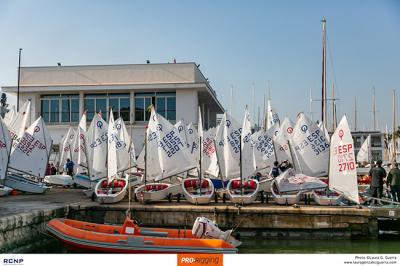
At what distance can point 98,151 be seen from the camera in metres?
18.4

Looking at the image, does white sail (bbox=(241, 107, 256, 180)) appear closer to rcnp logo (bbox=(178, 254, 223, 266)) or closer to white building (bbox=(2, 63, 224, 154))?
rcnp logo (bbox=(178, 254, 223, 266))

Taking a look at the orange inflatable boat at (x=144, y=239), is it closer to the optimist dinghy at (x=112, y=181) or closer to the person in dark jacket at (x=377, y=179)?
the optimist dinghy at (x=112, y=181)

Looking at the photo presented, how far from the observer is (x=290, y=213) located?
45.3ft

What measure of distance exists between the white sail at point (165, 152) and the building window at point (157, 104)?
43.1 feet

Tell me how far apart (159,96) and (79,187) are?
10.0m

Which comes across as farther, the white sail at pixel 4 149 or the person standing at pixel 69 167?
the person standing at pixel 69 167

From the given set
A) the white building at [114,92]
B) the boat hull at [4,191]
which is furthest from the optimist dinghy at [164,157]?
the white building at [114,92]

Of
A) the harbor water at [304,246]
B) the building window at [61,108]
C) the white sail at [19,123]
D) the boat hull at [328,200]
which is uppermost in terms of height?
the building window at [61,108]

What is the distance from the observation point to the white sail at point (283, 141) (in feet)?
68.9

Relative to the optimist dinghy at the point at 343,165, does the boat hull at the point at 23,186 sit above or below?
below

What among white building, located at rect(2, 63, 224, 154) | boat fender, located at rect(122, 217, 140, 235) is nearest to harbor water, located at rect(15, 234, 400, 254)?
boat fender, located at rect(122, 217, 140, 235)

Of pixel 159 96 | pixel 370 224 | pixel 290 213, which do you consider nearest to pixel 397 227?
pixel 370 224

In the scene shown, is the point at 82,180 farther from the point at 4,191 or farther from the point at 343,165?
the point at 343,165

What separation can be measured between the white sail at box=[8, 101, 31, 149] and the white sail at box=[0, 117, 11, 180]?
3220 mm
